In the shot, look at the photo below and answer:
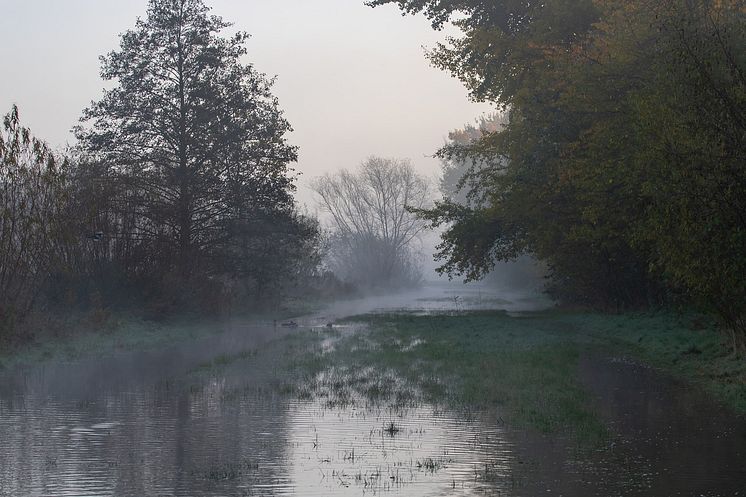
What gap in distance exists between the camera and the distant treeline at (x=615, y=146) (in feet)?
54.7

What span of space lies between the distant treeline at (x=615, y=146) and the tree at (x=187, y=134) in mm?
8510

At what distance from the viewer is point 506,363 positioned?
68.7ft

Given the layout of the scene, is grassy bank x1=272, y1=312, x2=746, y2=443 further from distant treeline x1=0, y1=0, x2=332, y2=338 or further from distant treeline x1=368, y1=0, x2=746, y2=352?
distant treeline x1=0, y1=0, x2=332, y2=338

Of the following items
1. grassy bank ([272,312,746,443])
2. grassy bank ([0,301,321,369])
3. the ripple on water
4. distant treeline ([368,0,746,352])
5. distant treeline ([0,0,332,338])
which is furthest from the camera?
distant treeline ([0,0,332,338])

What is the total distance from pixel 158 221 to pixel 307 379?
2537 cm

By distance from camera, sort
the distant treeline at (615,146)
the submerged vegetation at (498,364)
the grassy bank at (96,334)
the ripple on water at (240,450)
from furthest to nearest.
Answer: the grassy bank at (96,334)
the distant treeline at (615,146)
the submerged vegetation at (498,364)
the ripple on water at (240,450)

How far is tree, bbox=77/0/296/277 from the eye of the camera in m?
43.8

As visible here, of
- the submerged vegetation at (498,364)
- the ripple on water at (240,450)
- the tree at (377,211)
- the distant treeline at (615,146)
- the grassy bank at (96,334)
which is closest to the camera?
the ripple on water at (240,450)

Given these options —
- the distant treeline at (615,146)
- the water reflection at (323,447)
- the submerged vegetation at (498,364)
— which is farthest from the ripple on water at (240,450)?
the distant treeline at (615,146)

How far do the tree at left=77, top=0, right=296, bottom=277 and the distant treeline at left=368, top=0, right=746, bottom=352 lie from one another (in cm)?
851

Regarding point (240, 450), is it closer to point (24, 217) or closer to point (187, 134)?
point (24, 217)

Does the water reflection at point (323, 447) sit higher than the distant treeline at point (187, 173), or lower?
lower

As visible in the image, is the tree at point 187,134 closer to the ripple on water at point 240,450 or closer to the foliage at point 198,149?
the foliage at point 198,149

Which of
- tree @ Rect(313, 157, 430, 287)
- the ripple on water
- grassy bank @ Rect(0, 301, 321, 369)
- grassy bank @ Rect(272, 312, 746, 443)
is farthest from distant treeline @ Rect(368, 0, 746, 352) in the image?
tree @ Rect(313, 157, 430, 287)
